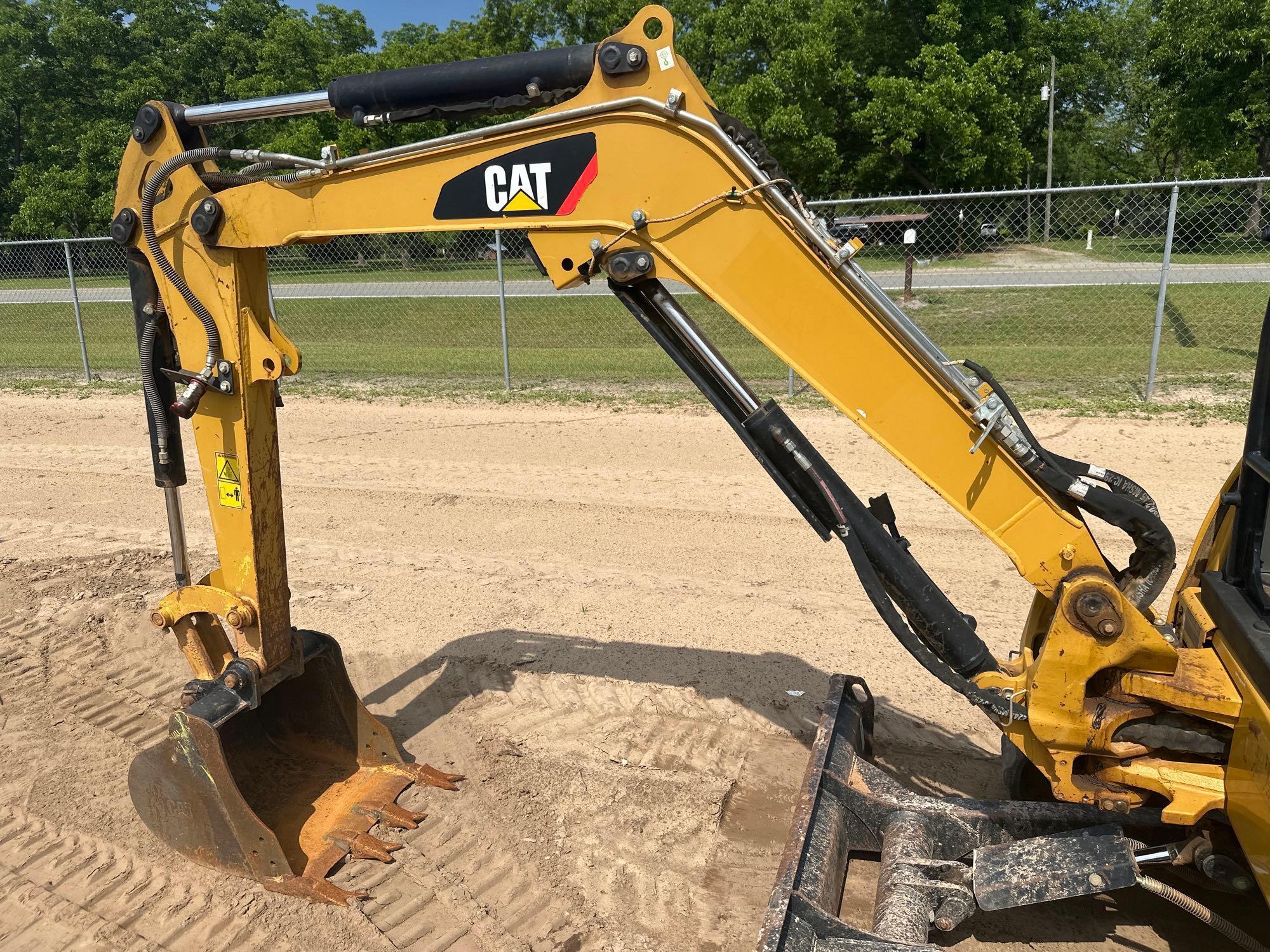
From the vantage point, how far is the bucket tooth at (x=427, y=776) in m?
4.20

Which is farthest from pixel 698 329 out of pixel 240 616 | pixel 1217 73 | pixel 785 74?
pixel 1217 73

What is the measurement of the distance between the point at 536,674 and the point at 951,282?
15444 mm

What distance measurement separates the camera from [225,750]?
4.04 meters

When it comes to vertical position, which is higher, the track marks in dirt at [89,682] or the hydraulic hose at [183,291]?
the hydraulic hose at [183,291]

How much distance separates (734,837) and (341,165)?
2.87m

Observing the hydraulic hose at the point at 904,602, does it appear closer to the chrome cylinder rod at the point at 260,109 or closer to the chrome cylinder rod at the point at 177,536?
the chrome cylinder rod at the point at 260,109

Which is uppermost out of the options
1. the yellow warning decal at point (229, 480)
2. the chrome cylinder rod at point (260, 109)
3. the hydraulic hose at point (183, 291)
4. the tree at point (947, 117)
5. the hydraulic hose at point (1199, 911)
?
the tree at point (947, 117)

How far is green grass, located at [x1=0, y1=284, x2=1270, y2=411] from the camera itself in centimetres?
1146

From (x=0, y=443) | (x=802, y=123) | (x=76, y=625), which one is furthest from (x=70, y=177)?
(x=76, y=625)

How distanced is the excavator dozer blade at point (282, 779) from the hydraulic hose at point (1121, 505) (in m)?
2.77

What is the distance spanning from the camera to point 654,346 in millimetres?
15172

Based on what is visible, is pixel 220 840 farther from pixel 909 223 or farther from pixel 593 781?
pixel 909 223

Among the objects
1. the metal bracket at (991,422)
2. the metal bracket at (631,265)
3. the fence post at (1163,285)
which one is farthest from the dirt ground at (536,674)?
the metal bracket at (631,265)

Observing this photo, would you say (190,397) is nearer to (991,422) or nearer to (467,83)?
(467,83)
